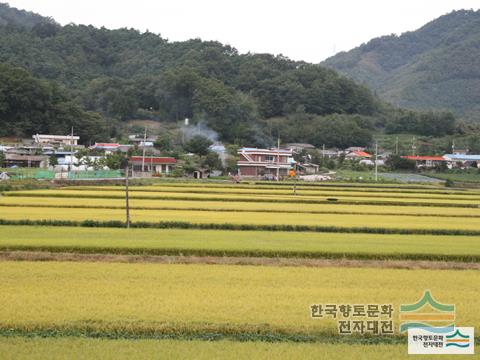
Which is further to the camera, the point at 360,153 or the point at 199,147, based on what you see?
the point at 360,153

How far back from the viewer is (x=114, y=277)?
Answer: 11234mm

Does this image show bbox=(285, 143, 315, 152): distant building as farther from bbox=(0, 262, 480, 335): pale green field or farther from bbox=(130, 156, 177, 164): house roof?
bbox=(0, 262, 480, 335): pale green field

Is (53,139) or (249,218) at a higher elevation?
(53,139)

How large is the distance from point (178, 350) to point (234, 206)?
18548 mm

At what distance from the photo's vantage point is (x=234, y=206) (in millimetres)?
25984

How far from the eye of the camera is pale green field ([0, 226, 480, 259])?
14125 mm

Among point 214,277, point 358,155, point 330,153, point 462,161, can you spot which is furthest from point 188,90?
point 214,277

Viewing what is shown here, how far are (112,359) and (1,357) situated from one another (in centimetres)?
121

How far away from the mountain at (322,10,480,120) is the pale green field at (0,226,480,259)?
313ft

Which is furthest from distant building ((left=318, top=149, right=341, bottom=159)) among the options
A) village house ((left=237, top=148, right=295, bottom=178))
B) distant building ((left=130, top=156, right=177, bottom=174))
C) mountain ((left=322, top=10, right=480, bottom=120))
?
mountain ((left=322, top=10, right=480, bottom=120))

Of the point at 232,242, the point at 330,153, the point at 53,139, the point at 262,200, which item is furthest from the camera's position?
the point at 330,153

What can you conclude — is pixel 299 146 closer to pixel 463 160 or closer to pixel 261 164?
pixel 463 160

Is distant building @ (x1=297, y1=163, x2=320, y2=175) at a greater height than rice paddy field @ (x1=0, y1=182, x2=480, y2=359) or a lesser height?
greater

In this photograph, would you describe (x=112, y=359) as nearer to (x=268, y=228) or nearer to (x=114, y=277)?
(x=114, y=277)
